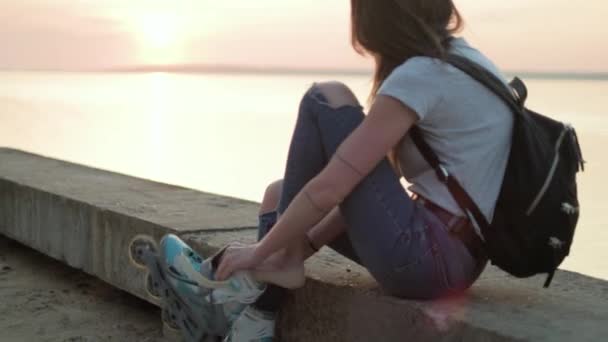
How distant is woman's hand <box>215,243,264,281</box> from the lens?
2.73 metres

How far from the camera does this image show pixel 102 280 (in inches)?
176

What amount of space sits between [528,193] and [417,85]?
42 cm

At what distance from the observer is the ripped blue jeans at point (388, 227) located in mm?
2516

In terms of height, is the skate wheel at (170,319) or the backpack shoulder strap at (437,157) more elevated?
the backpack shoulder strap at (437,157)

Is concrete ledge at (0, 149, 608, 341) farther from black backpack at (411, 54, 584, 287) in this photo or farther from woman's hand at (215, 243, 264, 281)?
woman's hand at (215, 243, 264, 281)

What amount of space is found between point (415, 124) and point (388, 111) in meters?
0.15

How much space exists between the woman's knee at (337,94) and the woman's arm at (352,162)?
20cm

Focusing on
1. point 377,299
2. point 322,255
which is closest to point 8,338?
point 322,255

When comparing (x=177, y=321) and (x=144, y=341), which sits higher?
(x=177, y=321)

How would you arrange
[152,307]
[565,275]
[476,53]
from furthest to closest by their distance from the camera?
1. [152,307]
2. [565,275]
3. [476,53]

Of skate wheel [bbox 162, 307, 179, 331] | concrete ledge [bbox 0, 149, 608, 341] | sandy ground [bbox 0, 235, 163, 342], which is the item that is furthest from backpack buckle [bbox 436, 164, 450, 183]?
sandy ground [bbox 0, 235, 163, 342]

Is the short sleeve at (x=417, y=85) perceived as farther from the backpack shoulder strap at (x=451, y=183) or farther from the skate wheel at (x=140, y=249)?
the skate wheel at (x=140, y=249)

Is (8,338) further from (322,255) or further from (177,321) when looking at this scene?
(322,255)

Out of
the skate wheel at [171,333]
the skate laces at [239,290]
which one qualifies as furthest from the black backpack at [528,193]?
the skate wheel at [171,333]
